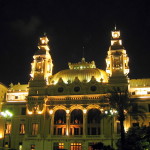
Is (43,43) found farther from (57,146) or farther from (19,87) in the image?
(57,146)

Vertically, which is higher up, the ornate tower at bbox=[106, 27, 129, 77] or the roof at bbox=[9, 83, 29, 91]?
the ornate tower at bbox=[106, 27, 129, 77]

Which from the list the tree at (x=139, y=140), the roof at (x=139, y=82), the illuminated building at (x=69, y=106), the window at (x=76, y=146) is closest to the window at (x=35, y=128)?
the illuminated building at (x=69, y=106)

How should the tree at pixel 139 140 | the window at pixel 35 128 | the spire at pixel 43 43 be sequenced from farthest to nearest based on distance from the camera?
the spire at pixel 43 43 → the window at pixel 35 128 → the tree at pixel 139 140

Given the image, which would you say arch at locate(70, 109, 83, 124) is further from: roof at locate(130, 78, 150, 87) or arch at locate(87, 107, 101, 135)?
roof at locate(130, 78, 150, 87)

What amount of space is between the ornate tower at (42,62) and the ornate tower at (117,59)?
21802 mm

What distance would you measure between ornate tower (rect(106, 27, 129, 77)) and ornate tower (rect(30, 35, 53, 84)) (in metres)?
21.8

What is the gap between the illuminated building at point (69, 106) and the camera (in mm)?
77938

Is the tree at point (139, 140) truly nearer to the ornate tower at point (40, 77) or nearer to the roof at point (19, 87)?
the ornate tower at point (40, 77)

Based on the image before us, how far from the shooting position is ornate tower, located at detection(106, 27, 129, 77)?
3339 inches

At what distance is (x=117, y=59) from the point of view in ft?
285

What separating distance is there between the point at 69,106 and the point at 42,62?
20.1 metres

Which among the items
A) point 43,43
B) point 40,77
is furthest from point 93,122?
point 43,43

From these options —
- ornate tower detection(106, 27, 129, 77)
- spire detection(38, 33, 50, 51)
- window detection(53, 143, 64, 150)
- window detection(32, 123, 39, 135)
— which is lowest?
window detection(53, 143, 64, 150)

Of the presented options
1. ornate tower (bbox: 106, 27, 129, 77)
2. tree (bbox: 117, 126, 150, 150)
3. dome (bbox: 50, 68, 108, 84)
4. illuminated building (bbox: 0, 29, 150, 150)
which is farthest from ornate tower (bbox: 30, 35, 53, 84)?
tree (bbox: 117, 126, 150, 150)
